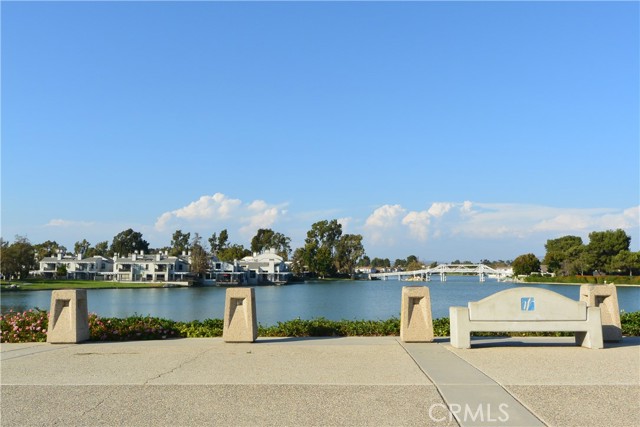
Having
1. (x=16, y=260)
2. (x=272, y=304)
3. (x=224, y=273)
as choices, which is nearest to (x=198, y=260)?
(x=224, y=273)

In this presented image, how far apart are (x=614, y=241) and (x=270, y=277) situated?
250 feet

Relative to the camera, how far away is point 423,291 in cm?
1188

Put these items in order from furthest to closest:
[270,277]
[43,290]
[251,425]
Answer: [270,277], [43,290], [251,425]

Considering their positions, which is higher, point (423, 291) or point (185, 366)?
point (423, 291)

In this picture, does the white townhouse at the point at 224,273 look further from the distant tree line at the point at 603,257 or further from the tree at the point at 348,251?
the distant tree line at the point at 603,257

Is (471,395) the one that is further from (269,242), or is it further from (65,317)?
(269,242)

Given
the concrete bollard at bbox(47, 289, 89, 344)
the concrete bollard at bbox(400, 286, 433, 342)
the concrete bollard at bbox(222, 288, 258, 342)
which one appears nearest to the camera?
the concrete bollard at bbox(400, 286, 433, 342)

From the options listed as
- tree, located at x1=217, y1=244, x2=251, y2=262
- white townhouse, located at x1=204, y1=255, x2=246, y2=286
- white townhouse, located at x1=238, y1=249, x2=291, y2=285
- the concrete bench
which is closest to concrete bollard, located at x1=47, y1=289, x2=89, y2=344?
the concrete bench

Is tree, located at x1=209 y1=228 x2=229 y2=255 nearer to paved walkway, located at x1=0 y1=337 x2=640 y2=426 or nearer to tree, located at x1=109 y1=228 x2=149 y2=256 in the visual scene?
tree, located at x1=109 y1=228 x2=149 y2=256

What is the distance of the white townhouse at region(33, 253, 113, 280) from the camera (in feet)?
406

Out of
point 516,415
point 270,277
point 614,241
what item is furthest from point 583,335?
point 270,277

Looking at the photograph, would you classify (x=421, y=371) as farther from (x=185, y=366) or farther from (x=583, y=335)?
(x=583, y=335)

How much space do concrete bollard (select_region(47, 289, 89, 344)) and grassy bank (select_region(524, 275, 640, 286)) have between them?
91748mm

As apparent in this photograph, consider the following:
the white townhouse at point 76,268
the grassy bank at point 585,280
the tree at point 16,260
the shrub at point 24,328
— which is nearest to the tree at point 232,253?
the white townhouse at point 76,268
